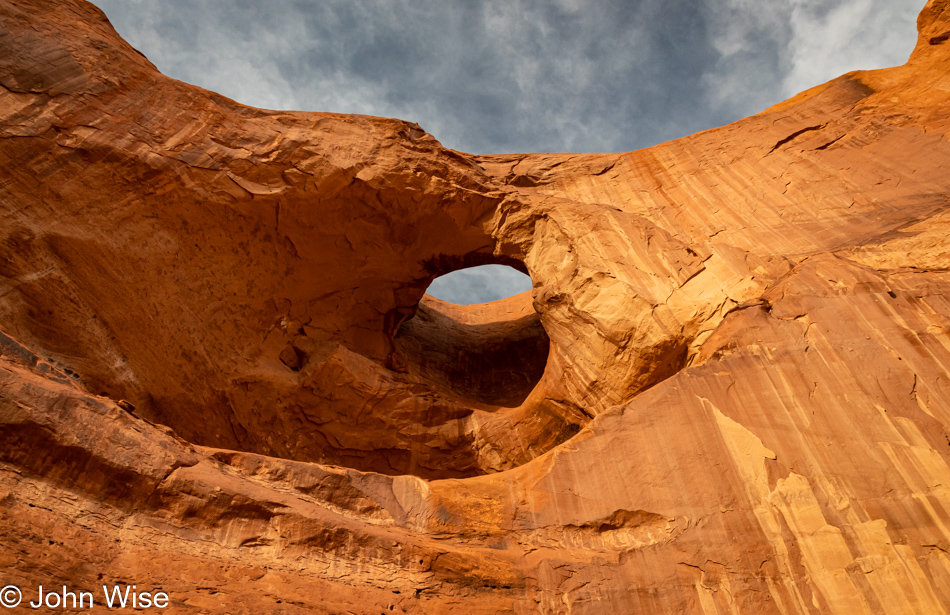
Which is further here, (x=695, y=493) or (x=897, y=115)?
(x=897, y=115)

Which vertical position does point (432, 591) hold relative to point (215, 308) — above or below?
below

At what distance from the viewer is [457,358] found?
1467cm

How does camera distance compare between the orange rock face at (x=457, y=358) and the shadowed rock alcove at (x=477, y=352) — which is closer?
the orange rock face at (x=457, y=358)

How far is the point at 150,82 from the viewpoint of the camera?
969cm

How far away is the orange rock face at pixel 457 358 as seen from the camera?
17.1 feet

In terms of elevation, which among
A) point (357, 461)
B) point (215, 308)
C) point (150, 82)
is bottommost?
point (357, 461)

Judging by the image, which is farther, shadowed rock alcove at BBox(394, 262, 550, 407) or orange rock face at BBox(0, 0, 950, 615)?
shadowed rock alcove at BBox(394, 262, 550, 407)

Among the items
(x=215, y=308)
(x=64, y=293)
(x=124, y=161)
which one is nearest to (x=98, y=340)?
(x=64, y=293)

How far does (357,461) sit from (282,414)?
1631mm

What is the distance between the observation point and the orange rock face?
523cm

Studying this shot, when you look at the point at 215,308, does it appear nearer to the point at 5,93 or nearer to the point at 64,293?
the point at 64,293

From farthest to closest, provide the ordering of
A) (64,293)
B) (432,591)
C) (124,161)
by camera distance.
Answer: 1. (124,161)
2. (64,293)
3. (432,591)

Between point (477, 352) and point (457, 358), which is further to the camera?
point (477, 352)

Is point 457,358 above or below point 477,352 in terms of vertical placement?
below
